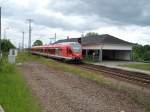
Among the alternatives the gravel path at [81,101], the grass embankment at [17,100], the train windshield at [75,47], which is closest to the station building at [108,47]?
the train windshield at [75,47]

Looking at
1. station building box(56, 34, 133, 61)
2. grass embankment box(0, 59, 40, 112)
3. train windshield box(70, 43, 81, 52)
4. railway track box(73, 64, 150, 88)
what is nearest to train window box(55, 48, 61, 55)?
train windshield box(70, 43, 81, 52)

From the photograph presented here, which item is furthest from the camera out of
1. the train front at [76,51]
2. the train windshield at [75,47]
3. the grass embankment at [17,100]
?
the train windshield at [75,47]

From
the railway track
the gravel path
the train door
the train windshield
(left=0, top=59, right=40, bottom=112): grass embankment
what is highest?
the train windshield

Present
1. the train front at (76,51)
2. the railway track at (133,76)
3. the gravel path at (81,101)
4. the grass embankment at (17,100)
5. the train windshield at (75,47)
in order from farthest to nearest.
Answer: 1. the train windshield at (75,47)
2. the train front at (76,51)
3. the railway track at (133,76)
4. the gravel path at (81,101)
5. the grass embankment at (17,100)

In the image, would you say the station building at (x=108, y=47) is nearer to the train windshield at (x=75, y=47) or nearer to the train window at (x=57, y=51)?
the train window at (x=57, y=51)

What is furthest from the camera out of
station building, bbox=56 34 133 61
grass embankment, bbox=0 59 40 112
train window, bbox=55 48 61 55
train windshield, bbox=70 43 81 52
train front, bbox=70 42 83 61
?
station building, bbox=56 34 133 61

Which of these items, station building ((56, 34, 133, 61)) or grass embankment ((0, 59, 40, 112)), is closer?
grass embankment ((0, 59, 40, 112))

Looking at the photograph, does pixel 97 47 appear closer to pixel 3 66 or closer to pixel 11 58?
pixel 11 58

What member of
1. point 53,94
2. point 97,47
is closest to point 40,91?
point 53,94

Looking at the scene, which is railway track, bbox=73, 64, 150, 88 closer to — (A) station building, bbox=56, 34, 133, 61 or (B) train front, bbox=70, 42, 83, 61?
(B) train front, bbox=70, 42, 83, 61

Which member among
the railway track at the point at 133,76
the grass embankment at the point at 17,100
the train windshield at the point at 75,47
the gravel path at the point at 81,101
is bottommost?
the railway track at the point at 133,76

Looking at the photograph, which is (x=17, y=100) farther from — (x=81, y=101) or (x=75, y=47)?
(x=75, y=47)

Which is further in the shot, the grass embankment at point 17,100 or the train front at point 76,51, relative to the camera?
the train front at point 76,51

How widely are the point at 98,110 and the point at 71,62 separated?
3414cm
